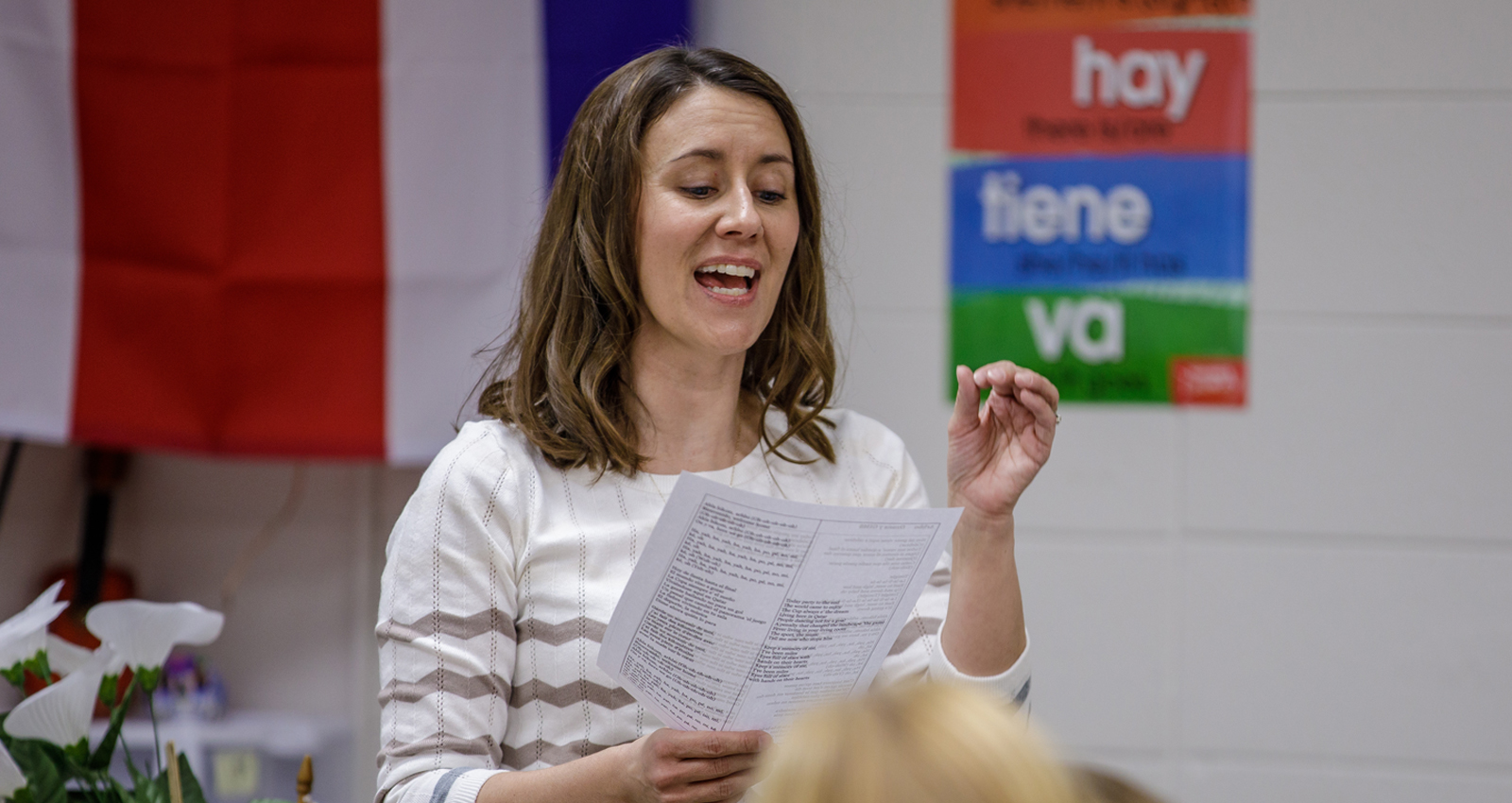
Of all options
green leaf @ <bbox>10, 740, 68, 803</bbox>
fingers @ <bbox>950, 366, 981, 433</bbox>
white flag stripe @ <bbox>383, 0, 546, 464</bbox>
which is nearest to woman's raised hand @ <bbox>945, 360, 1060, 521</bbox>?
fingers @ <bbox>950, 366, 981, 433</bbox>

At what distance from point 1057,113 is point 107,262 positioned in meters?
1.68

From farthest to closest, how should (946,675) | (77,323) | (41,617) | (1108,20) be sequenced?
(1108,20), (77,323), (946,675), (41,617)

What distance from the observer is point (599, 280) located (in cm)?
122

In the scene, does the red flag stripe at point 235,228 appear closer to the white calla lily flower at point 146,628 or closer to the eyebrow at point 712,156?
the eyebrow at point 712,156

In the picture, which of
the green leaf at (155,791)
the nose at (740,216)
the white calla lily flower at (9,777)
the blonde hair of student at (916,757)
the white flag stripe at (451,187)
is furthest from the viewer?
the white flag stripe at (451,187)

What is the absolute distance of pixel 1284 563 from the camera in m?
2.27

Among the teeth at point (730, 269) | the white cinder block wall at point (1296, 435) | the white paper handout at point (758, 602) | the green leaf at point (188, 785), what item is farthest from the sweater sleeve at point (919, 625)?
the white cinder block wall at point (1296, 435)

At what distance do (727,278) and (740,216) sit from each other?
3.0 inches

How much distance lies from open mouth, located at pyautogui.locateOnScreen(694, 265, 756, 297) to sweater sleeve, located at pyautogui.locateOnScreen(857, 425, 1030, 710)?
A: 226 millimetres

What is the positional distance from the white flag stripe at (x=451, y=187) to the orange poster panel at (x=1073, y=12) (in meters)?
0.79

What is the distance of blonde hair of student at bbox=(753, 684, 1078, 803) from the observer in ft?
1.50

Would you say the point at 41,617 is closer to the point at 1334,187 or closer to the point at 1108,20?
the point at 1108,20

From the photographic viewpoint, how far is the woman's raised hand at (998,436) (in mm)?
1122

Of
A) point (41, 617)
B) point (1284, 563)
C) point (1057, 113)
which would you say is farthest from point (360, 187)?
point (1284, 563)
